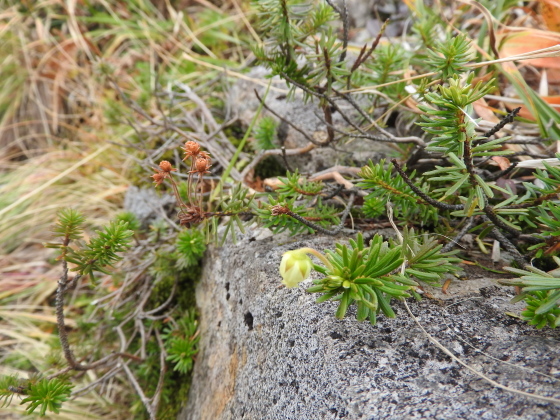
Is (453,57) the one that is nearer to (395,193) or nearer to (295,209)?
(395,193)

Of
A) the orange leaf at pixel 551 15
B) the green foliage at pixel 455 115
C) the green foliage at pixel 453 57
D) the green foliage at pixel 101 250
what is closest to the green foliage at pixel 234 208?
the green foliage at pixel 101 250

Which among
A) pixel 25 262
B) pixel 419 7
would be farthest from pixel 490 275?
pixel 25 262

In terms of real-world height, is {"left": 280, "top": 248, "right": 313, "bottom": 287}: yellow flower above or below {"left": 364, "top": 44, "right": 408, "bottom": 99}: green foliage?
below

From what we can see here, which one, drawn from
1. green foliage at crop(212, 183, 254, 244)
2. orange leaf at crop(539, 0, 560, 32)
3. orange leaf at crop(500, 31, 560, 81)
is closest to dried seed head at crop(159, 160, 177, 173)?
green foliage at crop(212, 183, 254, 244)

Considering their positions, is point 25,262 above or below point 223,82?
below

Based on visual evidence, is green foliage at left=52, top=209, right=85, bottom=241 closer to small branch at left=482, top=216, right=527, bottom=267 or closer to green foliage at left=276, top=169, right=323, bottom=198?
green foliage at left=276, top=169, right=323, bottom=198

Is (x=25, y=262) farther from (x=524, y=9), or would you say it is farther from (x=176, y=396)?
(x=524, y=9)

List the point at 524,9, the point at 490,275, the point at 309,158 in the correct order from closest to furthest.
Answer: the point at 490,275
the point at 309,158
the point at 524,9

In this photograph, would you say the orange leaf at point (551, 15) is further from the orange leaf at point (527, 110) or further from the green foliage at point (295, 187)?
the green foliage at point (295, 187)
